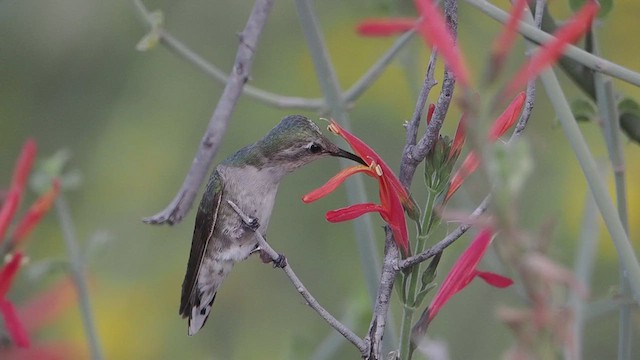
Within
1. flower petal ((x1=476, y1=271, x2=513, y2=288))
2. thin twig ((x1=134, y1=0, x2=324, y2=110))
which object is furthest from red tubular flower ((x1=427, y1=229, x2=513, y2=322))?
thin twig ((x1=134, y1=0, x2=324, y2=110))

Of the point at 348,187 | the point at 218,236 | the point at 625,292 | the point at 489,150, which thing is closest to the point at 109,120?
the point at 218,236

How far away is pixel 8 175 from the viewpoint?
3.60 meters

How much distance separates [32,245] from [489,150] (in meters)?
2.88

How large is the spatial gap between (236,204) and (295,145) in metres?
0.16

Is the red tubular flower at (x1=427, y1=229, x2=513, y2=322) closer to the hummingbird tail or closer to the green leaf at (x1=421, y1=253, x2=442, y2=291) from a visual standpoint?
the green leaf at (x1=421, y1=253, x2=442, y2=291)

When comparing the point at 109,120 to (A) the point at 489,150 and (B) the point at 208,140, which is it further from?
(A) the point at 489,150

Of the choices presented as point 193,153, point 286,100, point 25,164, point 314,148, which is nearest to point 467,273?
point 25,164

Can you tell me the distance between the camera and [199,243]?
1680 mm

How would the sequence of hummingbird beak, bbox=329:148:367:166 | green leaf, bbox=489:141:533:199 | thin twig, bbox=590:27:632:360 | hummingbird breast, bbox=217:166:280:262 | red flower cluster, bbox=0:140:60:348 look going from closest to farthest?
green leaf, bbox=489:141:533:199 → red flower cluster, bbox=0:140:60:348 → thin twig, bbox=590:27:632:360 → hummingbird beak, bbox=329:148:367:166 → hummingbird breast, bbox=217:166:280:262

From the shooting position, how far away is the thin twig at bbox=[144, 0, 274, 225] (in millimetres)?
1219

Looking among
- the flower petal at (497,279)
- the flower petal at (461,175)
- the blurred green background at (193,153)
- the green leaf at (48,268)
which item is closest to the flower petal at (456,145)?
the flower petal at (461,175)

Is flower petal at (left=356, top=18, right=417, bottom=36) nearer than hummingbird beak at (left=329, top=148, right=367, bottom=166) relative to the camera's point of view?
Yes

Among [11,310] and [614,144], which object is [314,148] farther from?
[11,310]

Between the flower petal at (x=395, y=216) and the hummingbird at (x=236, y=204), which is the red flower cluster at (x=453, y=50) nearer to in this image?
the flower petal at (x=395, y=216)
